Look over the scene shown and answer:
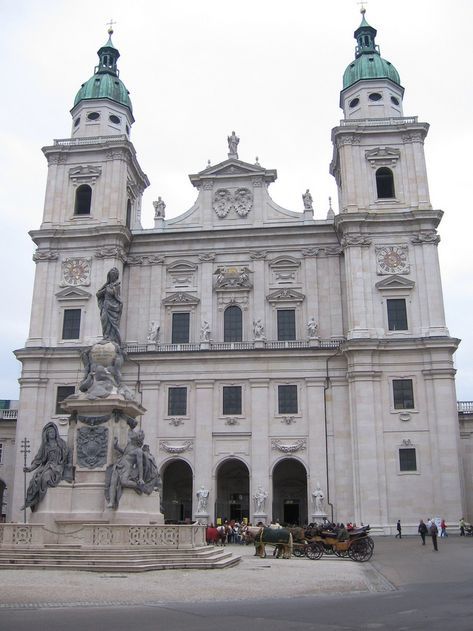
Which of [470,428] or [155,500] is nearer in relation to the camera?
[155,500]

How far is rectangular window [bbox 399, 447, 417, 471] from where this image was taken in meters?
37.2

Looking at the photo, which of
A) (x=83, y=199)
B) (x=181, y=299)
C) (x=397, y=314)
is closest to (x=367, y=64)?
(x=397, y=314)

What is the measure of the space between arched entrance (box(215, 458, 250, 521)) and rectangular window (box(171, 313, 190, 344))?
8439mm

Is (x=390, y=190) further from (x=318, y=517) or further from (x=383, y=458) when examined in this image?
(x=318, y=517)

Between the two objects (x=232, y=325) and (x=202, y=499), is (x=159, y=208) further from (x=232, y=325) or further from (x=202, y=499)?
(x=202, y=499)

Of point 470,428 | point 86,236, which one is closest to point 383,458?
point 470,428

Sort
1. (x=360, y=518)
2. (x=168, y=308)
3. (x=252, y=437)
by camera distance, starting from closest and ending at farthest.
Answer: (x=360, y=518)
(x=252, y=437)
(x=168, y=308)

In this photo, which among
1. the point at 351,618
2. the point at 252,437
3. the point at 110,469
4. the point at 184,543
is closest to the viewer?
the point at 351,618

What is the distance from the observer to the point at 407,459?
37.4m

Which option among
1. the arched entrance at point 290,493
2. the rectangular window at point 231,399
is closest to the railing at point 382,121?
the rectangular window at point 231,399

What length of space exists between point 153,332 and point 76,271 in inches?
263

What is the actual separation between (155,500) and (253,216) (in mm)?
28138

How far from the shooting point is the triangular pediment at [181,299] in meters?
43.0

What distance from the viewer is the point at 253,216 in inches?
1763
